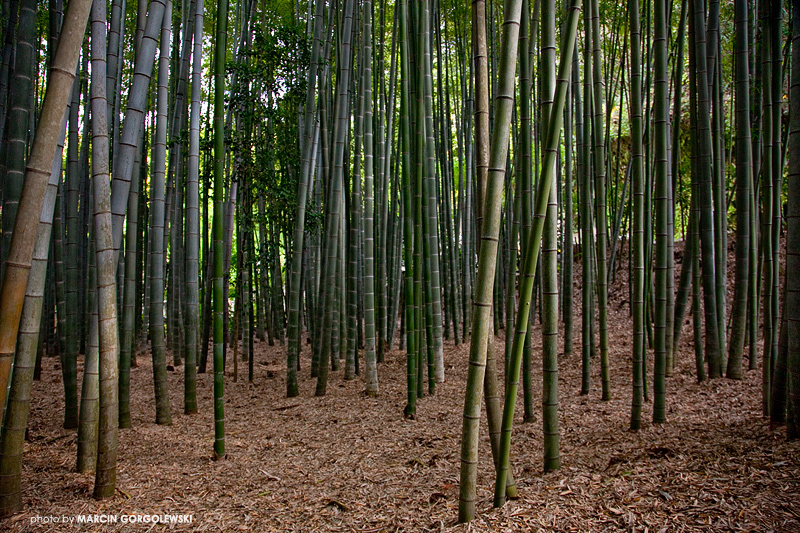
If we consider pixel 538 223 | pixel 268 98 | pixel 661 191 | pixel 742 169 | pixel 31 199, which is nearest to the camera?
pixel 31 199

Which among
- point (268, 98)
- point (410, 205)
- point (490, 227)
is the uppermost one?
point (268, 98)

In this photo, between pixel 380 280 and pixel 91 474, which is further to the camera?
pixel 380 280

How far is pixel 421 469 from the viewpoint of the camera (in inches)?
94.0

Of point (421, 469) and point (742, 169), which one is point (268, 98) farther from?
point (742, 169)

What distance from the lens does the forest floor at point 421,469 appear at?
157cm

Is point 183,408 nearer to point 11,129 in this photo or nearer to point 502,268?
point 11,129

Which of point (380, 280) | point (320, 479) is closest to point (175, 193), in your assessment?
point (380, 280)

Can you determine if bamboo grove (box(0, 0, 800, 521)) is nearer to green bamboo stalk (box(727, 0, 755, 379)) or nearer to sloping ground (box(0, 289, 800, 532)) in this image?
green bamboo stalk (box(727, 0, 755, 379))

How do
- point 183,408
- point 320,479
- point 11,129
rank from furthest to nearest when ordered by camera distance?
point 183,408, point 320,479, point 11,129

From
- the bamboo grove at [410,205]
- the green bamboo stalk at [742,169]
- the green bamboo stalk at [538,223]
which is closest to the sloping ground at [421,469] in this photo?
the bamboo grove at [410,205]

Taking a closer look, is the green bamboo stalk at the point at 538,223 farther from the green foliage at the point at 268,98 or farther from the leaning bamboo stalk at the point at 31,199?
the green foliage at the point at 268,98

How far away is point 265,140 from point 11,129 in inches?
117

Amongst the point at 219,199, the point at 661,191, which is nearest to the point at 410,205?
the point at 219,199

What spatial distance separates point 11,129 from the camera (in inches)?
67.9
